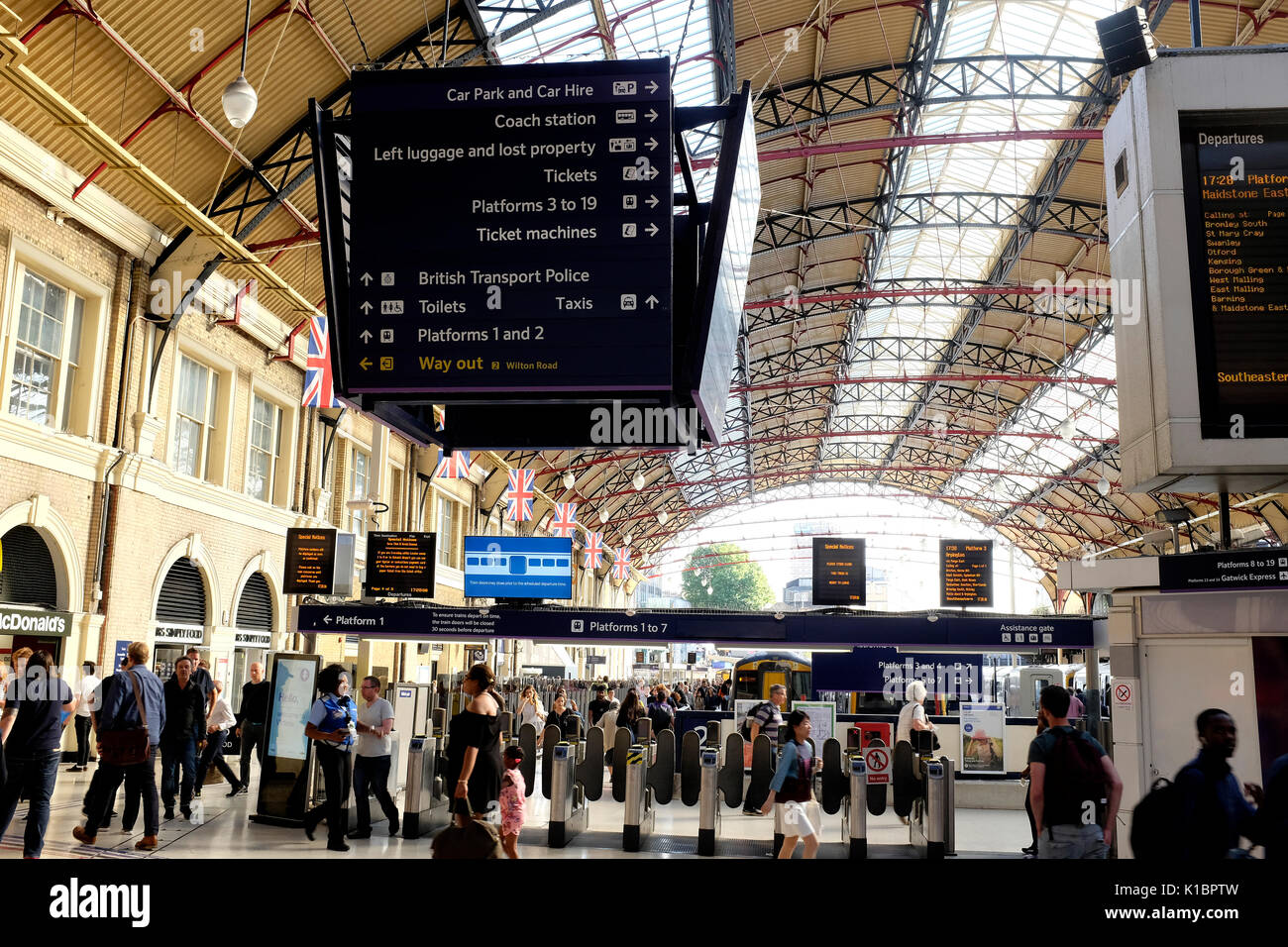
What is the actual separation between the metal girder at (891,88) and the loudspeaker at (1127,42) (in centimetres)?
1322

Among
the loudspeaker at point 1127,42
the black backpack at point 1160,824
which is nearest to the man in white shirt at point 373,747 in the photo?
the black backpack at point 1160,824

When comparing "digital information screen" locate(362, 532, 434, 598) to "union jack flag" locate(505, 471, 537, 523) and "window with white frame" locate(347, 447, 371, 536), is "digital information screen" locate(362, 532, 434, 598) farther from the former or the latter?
"union jack flag" locate(505, 471, 537, 523)

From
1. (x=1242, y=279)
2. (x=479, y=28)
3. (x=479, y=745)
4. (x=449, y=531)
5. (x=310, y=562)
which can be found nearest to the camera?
(x=1242, y=279)

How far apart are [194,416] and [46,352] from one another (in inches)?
184

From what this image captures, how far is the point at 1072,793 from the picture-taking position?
570 cm

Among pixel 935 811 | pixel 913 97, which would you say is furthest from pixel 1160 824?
pixel 913 97

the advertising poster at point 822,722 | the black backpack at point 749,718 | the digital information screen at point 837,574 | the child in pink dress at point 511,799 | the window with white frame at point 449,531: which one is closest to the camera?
the child in pink dress at point 511,799

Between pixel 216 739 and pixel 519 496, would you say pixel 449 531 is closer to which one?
pixel 519 496

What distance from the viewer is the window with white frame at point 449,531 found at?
116 ft

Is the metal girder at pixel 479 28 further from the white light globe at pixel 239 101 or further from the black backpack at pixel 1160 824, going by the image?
the black backpack at pixel 1160 824

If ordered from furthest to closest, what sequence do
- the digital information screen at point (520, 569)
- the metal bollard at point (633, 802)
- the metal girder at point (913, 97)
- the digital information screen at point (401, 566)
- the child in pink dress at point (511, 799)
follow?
1. the digital information screen at point (520, 569)
2. the digital information screen at point (401, 566)
3. the metal girder at point (913, 97)
4. the metal bollard at point (633, 802)
5. the child in pink dress at point (511, 799)

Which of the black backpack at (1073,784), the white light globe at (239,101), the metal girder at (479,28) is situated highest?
the metal girder at (479,28)
